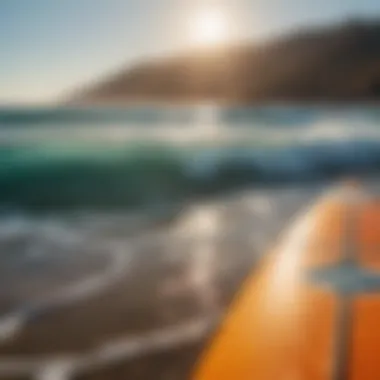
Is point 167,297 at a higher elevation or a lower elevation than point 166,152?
lower

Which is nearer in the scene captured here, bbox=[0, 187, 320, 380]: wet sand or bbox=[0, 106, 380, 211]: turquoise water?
bbox=[0, 187, 320, 380]: wet sand

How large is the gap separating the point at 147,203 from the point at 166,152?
0.30ft

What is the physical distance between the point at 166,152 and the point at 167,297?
10.2 inches

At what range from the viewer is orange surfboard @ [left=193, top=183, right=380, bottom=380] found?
866mm

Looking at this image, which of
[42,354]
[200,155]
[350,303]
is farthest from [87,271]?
[350,303]

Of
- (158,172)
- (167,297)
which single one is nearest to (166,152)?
(158,172)

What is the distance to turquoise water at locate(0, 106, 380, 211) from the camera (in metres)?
1.09

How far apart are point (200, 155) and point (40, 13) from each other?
13.3 inches

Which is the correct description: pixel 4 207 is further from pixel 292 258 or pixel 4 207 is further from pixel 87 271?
pixel 292 258

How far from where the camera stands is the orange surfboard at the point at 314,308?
87cm

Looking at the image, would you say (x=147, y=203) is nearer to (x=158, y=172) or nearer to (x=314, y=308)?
(x=158, y=172)

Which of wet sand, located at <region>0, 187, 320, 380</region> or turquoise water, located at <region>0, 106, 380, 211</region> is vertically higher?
turquoise water, located at <region>0, 106, 380, 211</region>

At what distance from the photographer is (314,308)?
939 millimetres

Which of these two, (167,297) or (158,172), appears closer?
(167,297)
